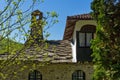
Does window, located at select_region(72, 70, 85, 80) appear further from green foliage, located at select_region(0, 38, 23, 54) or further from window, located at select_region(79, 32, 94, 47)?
green foliage, located at select_region(0, 38, 23, 54)

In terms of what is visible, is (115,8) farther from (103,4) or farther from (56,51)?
(56,51)

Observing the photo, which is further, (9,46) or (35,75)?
(35,75)

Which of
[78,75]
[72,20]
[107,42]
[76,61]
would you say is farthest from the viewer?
[78,75]

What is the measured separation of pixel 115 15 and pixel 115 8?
34cm

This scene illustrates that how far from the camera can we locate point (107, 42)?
46.3 ft

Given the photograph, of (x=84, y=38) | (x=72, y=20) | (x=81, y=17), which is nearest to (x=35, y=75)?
(x=84, y=38)

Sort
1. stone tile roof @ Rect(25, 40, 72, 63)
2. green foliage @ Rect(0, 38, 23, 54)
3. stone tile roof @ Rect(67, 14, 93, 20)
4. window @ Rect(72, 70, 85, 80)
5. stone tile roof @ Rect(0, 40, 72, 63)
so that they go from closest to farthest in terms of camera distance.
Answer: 1. green foliage @ Rect(0, 38, 23, 54)
2. stone tile roof @ Rect(67, 14, 93, 20)
3. stone tile roof @ Rect(0, 40, 72, 63)
4. stone tile roof @ Rect(25, 40, 72, 63)
5. window @ Rect(72, 70, 85, 80)

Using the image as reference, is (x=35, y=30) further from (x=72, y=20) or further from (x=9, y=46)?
(x=72, y=20)

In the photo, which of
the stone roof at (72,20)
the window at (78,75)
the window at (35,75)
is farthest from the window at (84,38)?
the window at (35,75)

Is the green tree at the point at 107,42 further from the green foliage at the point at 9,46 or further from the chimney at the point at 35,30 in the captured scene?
the green foliage at the point at 9,46

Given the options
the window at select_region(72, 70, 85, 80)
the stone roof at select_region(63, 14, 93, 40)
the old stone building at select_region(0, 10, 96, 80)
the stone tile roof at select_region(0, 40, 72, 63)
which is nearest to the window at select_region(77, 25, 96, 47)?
the old stone building at select_region(0, 10, 96, 80)

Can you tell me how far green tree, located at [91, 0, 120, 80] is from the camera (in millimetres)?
13771

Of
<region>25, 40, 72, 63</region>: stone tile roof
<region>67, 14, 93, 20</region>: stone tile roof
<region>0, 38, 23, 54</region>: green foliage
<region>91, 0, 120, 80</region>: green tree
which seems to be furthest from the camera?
<region>25, 40, 72, 63</region>: stone tile roof

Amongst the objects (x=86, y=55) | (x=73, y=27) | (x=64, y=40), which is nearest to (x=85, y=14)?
(x=73, y=27)
